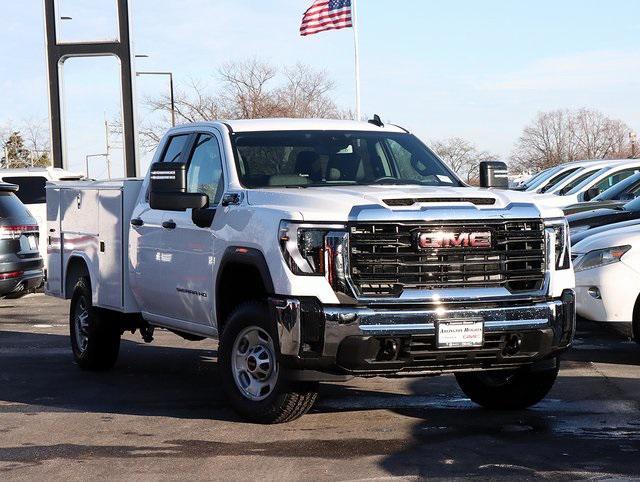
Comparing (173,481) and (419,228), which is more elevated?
(419,228)

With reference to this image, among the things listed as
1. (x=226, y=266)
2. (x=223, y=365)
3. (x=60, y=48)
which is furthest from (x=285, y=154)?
(x=60, y=48)

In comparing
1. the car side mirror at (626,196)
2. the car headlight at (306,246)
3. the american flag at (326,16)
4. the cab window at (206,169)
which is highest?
the american flag at (326,16)

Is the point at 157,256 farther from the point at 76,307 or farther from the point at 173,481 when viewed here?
the point at 173,481

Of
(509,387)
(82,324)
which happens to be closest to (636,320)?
(509,387)

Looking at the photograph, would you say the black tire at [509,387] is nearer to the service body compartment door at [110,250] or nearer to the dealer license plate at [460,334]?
the dealer license plate at [460,334]

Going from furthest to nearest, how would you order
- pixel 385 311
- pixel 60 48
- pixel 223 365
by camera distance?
pixel 60 48
pixel 223 365
pixel 385 311

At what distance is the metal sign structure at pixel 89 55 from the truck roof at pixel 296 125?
2275 centimetres

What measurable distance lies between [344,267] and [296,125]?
2.26 m

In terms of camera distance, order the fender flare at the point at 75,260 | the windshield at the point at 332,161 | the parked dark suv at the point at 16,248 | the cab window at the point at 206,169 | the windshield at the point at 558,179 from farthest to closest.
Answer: the windshield at the point at 558,179
the parked dark suv at the point at 16,248
the fender flare at the point at 75,260
the cab window at the point at 206,169
the windshield at the point at 332,161

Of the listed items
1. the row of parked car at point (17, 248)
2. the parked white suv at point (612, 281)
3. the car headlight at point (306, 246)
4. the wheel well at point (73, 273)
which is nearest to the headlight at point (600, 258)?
the parked white suv at point (612, 281)

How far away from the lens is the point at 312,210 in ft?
23.9

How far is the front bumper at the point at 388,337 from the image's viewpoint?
707 centimetres

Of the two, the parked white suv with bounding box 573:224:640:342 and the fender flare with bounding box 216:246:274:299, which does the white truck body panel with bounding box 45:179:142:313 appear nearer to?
the fender flare with bounding box 216:246:274:299

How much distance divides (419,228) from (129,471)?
2209 mm
